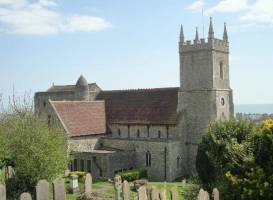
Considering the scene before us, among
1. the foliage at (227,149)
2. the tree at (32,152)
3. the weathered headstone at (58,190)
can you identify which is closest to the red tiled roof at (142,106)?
the foliage at (227,149)

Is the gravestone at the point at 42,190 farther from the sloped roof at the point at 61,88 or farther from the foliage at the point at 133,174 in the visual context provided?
the sloped roof at the point at 61,88

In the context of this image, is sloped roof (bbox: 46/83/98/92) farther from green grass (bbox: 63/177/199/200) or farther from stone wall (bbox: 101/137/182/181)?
green grass (bbox: 63/177/199/200)

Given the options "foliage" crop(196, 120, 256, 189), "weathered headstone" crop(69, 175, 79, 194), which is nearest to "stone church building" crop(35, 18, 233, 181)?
"weathered headstone" crop(69, 175, 79, 194)

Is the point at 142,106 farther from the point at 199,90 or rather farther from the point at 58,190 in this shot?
the point at 58,190

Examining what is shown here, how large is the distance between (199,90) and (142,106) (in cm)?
701

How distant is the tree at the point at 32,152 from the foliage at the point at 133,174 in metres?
9.84

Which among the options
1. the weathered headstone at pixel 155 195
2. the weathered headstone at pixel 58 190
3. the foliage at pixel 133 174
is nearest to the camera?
the weathered headstone at pixel 58 190

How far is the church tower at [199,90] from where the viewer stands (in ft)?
140

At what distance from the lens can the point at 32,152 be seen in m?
27.2

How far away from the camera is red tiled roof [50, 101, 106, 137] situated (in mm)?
44250

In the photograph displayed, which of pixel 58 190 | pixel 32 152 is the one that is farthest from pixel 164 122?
pixel 58 190

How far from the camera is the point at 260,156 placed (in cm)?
1991

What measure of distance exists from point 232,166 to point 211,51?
23.0 m

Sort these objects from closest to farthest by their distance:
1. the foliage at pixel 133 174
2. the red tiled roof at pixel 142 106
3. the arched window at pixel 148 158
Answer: the foliage at pixel 133 174 → the arched window at pixel 148 158 → the red tiled roof at pixel 142 106
